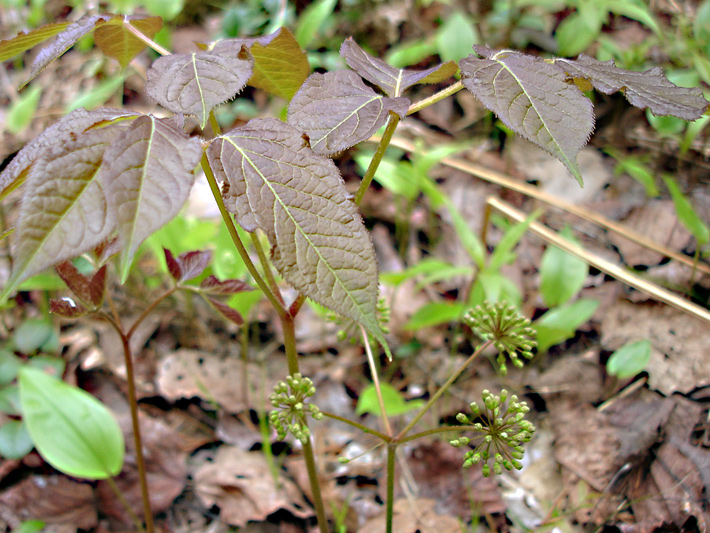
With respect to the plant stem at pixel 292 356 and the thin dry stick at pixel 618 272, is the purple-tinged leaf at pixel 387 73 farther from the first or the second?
the thin dry stick at pixel 618 272

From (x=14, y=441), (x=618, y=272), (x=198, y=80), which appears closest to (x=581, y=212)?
(x=618, y=272)

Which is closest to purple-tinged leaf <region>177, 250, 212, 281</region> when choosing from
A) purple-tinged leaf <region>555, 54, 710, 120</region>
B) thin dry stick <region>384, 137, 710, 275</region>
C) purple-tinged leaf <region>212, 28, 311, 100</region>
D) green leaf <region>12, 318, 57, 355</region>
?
purple-tinged leaf <region>212, 28, 311, 100</region>

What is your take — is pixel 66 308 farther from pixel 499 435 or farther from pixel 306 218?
pixel 499 435

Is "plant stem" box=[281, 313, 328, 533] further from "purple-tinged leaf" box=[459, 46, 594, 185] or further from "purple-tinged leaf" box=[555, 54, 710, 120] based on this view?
"purple-tinged leaf" box=[555, 54, 710, 120]

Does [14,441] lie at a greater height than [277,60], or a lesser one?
lesser

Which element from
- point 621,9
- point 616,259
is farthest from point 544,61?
point 621,9

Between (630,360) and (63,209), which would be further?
(630,360)

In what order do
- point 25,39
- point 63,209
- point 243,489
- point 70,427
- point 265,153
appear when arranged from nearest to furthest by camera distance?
point 63,209 < point 265,153 < point 25,39 < point 70,427 < point 243,489

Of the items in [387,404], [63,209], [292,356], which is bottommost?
[387,404]
